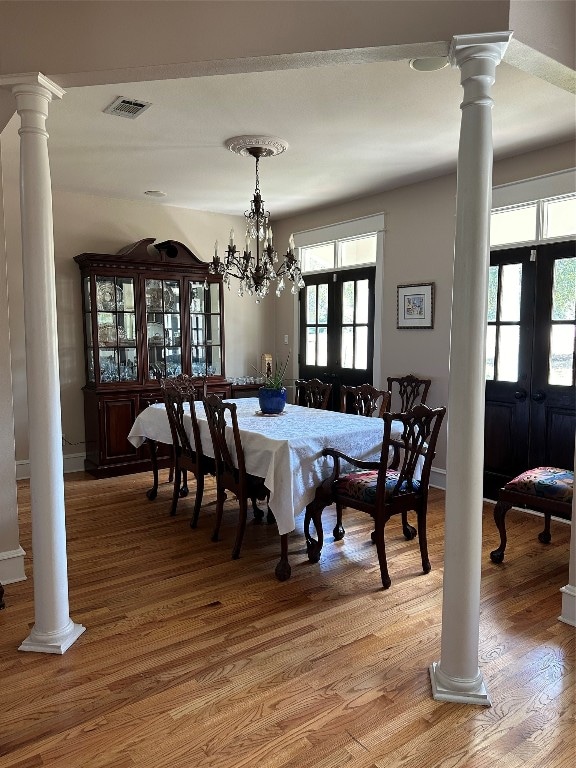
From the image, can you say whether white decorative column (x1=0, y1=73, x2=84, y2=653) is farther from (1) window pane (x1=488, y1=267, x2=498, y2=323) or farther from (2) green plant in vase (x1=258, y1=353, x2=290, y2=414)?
(1) window pane (x1=488, y1=267, x2=498, y2=323)

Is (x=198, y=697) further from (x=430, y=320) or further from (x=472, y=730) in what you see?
(x=430, y=320)

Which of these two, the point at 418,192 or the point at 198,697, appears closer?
the point at 198,697

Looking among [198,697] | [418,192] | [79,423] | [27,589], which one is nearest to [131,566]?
[27,589]

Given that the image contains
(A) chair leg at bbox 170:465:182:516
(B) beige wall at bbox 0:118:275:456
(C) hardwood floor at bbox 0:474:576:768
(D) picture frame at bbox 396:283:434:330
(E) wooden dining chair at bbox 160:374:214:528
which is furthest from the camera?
(B) beige wall at bbox 0:118:275:456

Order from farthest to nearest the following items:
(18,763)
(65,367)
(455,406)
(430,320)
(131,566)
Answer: (65,367) < (430,320) < (131,566) < (455,406) < (18,763)

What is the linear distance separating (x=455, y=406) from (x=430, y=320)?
9.98ft

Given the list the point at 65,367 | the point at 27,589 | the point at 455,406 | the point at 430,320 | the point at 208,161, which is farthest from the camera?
the point at 65,367

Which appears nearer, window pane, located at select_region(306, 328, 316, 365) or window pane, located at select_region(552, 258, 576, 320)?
window pane, located at select_region(552, 258, 576, 320)

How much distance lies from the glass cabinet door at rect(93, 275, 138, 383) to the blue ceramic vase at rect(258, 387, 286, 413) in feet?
6.58

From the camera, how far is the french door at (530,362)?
4.06m

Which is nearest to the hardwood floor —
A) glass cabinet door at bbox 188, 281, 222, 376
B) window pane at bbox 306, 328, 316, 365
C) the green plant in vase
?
the green plant in vase

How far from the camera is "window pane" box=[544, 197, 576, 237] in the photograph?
158 inches

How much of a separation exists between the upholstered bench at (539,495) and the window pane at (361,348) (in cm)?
251

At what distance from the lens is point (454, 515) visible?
2.14 metres
